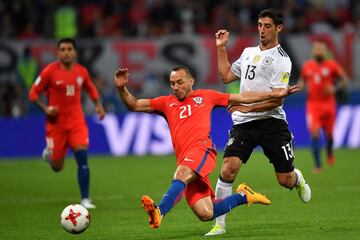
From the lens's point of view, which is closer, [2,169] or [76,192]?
[76,192]

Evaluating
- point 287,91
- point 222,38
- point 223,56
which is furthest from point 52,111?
point 287,91

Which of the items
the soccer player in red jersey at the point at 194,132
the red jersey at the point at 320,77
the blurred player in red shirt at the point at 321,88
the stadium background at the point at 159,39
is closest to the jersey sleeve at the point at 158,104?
the soccer player in red jersey at the point at 194,132

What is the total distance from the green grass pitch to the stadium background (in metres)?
3.30

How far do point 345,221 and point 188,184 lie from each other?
7.53 feet

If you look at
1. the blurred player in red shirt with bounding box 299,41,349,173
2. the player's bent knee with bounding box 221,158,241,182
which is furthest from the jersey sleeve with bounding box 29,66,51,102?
the blurred player in red shirt with bounding box 299,41,349,173

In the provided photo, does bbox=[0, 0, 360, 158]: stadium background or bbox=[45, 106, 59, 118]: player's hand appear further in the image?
bbox=[0, 0, 360, 158]: stadium background

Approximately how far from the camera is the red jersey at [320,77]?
18.8m

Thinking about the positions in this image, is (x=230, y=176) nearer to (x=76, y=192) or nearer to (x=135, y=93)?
(x=76, y=192)

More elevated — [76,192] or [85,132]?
[85,132]

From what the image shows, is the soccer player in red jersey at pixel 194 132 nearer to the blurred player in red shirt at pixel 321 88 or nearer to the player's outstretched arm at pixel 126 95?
the player's outstretched arm at pixel 126 95

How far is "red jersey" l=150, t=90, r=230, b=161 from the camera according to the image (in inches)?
382

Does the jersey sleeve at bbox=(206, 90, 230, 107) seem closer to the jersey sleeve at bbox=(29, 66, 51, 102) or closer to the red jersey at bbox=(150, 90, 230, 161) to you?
the red jersey at bbox=(150, 90, 230, 161)

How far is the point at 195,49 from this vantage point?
26.4 m

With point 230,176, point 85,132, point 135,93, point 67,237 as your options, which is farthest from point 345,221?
point 135,93
